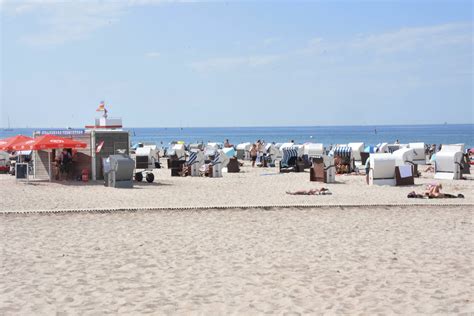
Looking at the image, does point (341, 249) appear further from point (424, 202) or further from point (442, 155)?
point (442, 155)

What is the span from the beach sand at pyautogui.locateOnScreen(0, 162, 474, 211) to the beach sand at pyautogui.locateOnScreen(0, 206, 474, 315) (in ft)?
5.92

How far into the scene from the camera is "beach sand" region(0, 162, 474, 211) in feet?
44.1

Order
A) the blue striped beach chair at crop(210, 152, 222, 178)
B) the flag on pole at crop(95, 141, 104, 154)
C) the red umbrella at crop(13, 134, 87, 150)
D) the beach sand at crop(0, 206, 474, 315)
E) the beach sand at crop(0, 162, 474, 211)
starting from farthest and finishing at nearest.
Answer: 1. the blue striped beach chair at crop(210, 152, 222, 178)
2. the flag on pole at crop(95, 141, 104, 154)
3. the red umbrella at crop(13, 134, 87, 150)
4. the beach sand at crop(0, 162, 474, 211)
5. the beach sand at crop(0, 206, 474, 315)

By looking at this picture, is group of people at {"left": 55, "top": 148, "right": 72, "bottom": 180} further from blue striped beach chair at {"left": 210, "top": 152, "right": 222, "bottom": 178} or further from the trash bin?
blue striped beach chair at {"left": 210, "top": 152, "right": 222, "bottom": 178}

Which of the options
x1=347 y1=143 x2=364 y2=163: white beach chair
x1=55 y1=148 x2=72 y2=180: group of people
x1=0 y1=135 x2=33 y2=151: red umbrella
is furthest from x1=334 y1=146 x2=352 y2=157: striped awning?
x1=0 y1=135 x2=33 y2=151: red umbrella

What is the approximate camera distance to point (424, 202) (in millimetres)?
13516

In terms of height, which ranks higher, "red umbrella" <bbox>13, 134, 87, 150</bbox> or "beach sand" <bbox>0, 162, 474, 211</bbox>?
"red umbrella" <bbox>13, 134, 87, 150</bbox>

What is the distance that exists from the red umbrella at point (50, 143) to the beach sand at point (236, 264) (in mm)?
6725

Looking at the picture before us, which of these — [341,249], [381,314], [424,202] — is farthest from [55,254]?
[424,202]

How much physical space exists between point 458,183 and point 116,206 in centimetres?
1046

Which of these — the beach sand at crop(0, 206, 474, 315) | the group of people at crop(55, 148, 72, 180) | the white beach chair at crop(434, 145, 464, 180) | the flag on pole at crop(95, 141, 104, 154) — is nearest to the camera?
the beach sand at crop(0, 206, 474, 315)

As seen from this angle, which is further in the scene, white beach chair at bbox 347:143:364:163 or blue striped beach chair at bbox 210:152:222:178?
white beach chair at bbox 347:143:364:163

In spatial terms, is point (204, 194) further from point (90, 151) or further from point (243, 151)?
point (243, 151)

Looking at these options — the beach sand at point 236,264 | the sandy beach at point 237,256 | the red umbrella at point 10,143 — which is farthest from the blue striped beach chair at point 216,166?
the beach sand at point 236,264
